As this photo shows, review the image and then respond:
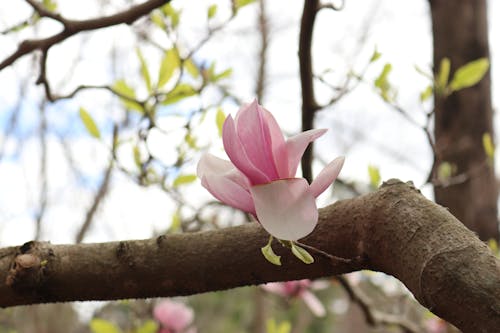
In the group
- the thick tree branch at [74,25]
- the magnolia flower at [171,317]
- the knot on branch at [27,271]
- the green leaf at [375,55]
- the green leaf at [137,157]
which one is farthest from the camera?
the magnolia flower at [171,317]

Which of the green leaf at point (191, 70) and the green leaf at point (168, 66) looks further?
the green leaf at point (191, 70)

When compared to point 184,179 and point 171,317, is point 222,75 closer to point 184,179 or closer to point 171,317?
point 184,179

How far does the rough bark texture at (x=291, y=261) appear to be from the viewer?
1.35 ft

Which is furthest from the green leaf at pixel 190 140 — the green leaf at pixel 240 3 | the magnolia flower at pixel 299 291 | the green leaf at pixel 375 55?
the magnolia flower at pixel 299 291

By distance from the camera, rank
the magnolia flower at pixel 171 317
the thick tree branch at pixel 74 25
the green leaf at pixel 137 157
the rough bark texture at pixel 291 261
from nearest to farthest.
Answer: the rough bark texture at pixel 291 261, the thick tree branch at pixel 74 25, the green leaf at pixel 137 157, the magnolia flower at pixel 171 317

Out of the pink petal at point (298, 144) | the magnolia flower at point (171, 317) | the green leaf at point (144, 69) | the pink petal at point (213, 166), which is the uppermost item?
the pink petal at point (298, 144)

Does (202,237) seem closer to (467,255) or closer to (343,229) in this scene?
(343,229)

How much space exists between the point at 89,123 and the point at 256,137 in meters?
0.72

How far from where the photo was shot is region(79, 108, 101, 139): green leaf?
1063 millimetres

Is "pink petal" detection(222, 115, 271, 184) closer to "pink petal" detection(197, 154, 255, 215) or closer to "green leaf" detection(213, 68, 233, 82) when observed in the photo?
"pink petal" detection(197, 154, 255, 215)

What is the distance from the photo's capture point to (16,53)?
2.44ft

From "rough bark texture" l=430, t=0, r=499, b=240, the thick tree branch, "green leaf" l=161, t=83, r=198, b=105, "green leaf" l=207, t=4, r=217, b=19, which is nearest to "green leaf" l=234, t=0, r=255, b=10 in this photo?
"green leaf" l=207, t=4, r=217, b=19

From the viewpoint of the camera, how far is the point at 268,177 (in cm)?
43

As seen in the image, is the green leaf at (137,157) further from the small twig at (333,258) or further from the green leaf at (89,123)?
the small twig at (333,258)
